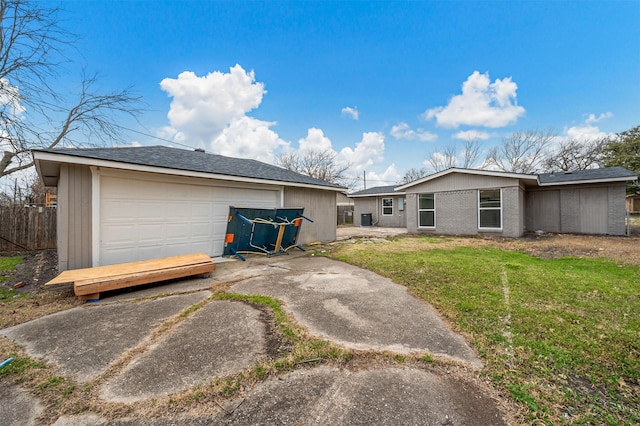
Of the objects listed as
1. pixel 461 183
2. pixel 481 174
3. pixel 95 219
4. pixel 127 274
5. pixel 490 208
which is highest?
pixel 481 174

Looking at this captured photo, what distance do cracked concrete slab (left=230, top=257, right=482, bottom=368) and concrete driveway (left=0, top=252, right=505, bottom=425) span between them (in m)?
0.02

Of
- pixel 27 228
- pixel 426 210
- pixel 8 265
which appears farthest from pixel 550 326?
pixel 27 228

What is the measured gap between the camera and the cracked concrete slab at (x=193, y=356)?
6.18ft

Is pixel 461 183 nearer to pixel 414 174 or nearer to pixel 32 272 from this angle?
pixel 32 272

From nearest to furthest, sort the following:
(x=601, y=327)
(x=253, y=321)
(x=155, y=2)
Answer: (x=601, y=327) < (x=253, y=321) < (x=155, y=2)

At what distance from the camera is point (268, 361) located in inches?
86.4

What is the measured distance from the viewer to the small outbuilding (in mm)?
10523

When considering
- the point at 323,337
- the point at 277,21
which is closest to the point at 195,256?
the point at 323,337

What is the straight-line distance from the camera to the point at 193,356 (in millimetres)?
2283

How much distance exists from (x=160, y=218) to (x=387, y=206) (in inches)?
608

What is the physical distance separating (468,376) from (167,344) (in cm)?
278

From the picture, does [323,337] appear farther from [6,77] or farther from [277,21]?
[6,77]

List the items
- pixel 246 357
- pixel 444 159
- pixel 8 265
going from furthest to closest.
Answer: pixel 444 159, pixel 8 265, pixel 246 357

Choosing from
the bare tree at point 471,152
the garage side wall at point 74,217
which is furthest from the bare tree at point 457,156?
the garage side wall at point 74,217
